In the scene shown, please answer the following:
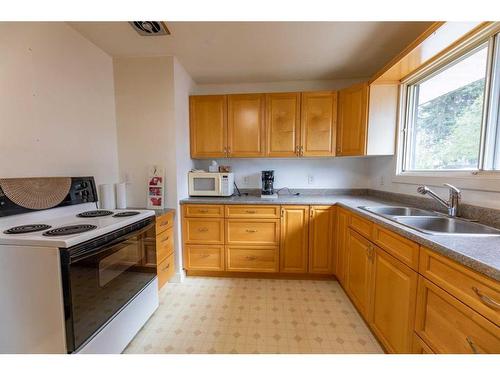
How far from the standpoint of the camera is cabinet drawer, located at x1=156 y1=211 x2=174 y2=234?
1.96 m

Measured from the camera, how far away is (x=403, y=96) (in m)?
2.14

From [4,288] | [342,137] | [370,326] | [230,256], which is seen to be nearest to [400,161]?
[342,137]

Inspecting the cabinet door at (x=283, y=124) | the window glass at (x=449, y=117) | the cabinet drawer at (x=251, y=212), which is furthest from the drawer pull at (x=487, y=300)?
the cabinet door at (x=283, y=124)

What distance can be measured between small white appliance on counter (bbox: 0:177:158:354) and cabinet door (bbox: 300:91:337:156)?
1938 millimetres

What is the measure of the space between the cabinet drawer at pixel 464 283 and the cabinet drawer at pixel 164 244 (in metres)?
1.94

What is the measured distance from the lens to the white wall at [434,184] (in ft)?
4.30

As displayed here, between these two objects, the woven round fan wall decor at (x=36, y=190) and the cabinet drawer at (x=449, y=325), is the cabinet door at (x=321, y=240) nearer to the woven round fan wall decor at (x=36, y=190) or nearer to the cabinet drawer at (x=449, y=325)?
the cabinet drawer at (x=449, y=325)

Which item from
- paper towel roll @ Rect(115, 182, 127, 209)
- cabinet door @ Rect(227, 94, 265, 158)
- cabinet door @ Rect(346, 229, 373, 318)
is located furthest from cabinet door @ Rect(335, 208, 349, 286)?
paper towel roll @ Rect(115, 182, 127, 209)

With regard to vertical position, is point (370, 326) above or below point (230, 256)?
below

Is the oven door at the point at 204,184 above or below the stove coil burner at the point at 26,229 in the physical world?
above

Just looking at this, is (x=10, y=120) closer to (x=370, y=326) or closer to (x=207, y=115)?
(x=207, y=115)

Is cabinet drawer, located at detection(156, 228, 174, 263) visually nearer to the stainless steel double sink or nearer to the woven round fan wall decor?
the woven round fan wall decor
